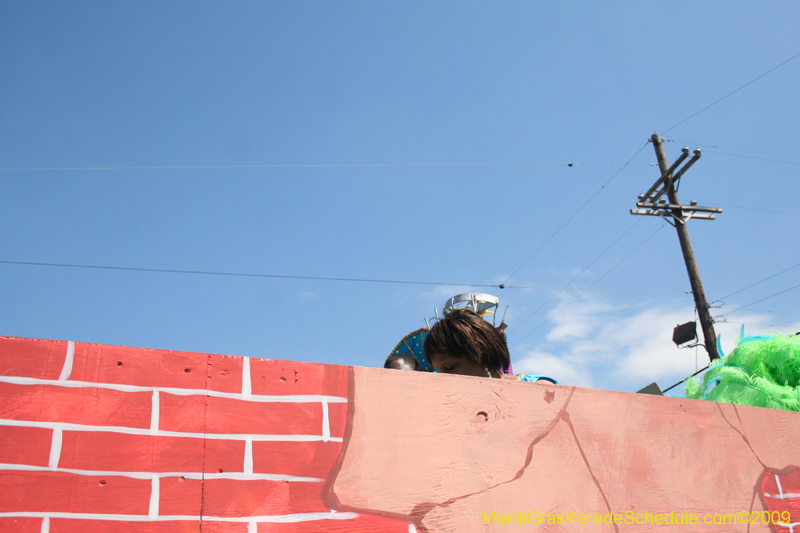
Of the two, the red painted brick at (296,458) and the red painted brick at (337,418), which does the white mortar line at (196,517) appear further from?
the red painted brick at (337,418)

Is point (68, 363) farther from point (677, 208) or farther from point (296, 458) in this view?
point (677, 208)

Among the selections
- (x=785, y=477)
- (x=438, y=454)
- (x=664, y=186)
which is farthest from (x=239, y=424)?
(x=664, y=186)

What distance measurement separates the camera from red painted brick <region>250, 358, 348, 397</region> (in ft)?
6.27

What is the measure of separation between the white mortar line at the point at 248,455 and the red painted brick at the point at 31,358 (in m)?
0.58

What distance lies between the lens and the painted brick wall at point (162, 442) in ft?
5.14

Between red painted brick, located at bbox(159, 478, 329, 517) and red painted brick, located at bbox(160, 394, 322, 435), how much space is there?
154mm

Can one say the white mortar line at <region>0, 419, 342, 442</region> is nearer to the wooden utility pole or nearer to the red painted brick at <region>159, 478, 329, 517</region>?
the red painted brick at <region>159, 478, 329, 517</region>

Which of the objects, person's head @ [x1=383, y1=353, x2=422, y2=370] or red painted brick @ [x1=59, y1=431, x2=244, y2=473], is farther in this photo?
person's head @ [x1=383, y1=353, x2=422, y2=370]

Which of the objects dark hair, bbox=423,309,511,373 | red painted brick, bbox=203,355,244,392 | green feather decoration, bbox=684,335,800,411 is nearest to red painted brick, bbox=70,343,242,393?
red painted brick, bbox=203,355,244,392

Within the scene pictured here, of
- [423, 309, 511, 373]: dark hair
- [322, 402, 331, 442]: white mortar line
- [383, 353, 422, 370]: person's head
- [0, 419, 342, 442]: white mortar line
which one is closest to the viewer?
[0, 419, 342, 442]: white mortar line

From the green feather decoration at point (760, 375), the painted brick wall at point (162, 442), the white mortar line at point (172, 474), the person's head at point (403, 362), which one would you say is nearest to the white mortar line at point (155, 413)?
the painted brick wall at point (162, 442)

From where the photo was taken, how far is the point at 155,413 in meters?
1.74

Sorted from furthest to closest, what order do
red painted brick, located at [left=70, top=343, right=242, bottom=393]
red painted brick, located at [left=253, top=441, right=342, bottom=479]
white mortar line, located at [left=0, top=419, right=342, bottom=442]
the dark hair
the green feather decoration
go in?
the green feather decoration, the dark hair, red painted brick, located at [left=253, top=441, right=342, bottom=479], red painted brick, located at [left=70, top=343, right=242, bottom=393], white mortar line, located at [left=0, top=419, right=342, bottom=442]

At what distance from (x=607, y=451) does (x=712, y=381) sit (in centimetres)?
179
